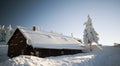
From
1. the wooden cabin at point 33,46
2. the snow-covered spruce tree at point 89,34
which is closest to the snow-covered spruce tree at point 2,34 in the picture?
the wooden cabin at point 33,46

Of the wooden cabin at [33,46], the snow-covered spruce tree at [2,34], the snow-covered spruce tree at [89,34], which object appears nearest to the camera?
the wooden cabin at [33,46]

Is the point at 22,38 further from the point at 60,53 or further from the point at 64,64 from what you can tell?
the point at 64,64

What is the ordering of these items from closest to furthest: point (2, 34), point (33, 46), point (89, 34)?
point (33, 46) → point (89, 34) → point (2, 34)

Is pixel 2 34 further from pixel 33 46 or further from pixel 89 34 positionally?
pixel 89 34

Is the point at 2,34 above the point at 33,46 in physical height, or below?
above

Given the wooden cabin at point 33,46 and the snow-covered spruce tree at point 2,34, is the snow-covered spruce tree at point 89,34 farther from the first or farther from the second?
the snow-covered spruce tree at point 2,34

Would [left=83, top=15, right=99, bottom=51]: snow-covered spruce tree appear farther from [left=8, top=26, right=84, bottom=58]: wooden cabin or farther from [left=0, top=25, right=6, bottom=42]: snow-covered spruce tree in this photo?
[left=0, top=25, right=6, bottom=42]: snow-covered spruce tree

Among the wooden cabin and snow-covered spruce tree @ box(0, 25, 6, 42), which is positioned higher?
snow-covered spruce tree @ box(0, 25, 6, 42)

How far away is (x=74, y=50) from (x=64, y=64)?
2465 centimetres

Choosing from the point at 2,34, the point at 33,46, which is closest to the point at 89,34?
the point at 33,46

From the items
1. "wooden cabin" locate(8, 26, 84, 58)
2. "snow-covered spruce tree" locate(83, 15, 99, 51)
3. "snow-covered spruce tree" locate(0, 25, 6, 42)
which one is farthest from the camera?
"snow-covered spruce tree" locate(0, 25, 6, 42)

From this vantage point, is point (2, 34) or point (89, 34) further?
point (2, 34)

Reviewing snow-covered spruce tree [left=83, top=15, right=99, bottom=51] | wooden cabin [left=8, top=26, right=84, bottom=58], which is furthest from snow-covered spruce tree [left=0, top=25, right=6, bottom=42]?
snow-covered spruce tree [left=83, top=15, right=99, bottom=51]

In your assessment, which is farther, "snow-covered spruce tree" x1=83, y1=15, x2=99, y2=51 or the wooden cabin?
"snow-covered spruce tree" x1=83, y1=15, x2=99, y2=51
